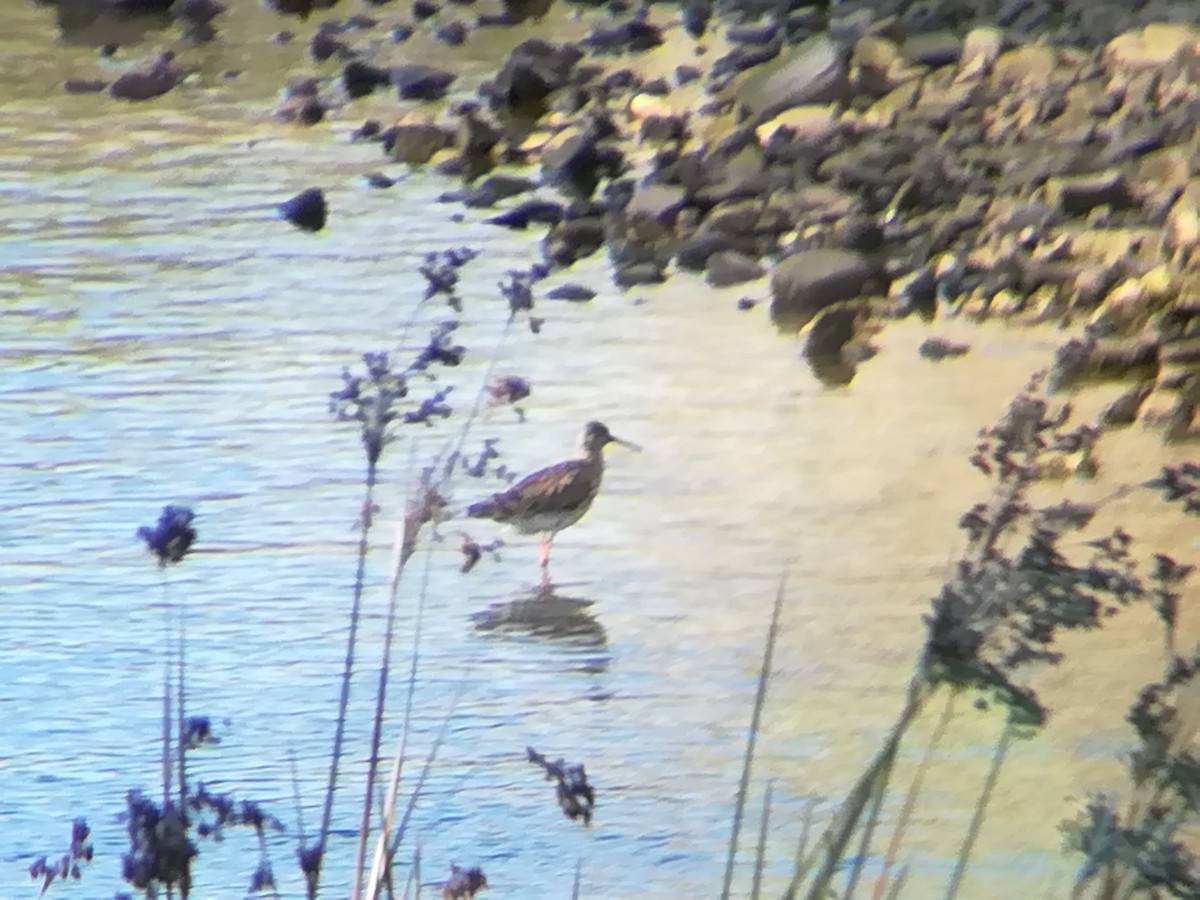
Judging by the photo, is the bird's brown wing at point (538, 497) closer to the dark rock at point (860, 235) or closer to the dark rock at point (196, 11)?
the dark rock at point (860, 235)

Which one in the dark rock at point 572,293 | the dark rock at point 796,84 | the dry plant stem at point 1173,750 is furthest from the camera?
the dark rock at point 796,84

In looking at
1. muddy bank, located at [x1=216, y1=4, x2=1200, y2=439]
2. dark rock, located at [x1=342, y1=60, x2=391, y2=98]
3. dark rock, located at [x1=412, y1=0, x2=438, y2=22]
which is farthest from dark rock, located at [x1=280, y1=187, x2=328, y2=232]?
dark rock, located at [x1=412, y1=0, x2=438, y2=22]

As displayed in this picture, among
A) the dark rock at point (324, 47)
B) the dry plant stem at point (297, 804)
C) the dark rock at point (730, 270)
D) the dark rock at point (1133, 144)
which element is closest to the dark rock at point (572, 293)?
the dark rock at point (730, 270)

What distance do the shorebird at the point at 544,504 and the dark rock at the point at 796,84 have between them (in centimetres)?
139

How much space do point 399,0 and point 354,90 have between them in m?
0.79

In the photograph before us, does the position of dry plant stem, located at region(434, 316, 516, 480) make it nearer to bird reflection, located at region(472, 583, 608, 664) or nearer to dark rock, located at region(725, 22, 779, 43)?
bird reflection, located at region(472, 583, 608, 664)

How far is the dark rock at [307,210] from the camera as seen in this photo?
8.38 ft

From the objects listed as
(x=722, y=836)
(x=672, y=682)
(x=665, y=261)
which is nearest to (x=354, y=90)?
(x=665, y=261)

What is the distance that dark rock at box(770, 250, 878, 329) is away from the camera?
2336 mm

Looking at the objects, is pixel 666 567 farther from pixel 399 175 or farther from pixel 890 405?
pixel 399 175

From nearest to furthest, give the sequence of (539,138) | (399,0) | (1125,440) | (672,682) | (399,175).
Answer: (672,682), (1125,440), (399,175), (539,138), (399,0)

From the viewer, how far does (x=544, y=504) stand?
1741 millimetres

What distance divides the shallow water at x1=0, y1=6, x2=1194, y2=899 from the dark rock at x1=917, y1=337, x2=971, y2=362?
3 centimetres

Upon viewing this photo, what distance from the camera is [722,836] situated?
1.34 meters
